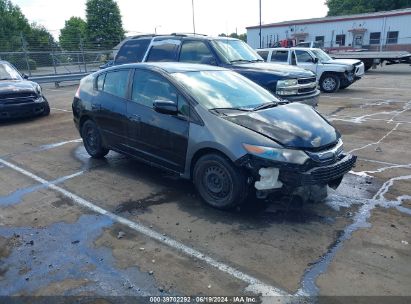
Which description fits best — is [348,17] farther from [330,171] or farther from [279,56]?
[330,171]

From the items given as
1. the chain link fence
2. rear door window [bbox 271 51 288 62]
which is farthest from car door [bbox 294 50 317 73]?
the chain link fence

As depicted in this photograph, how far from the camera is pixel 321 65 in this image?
48.7 feet

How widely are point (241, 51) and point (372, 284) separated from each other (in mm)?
7640

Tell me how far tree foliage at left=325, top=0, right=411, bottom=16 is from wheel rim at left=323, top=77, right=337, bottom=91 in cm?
5300

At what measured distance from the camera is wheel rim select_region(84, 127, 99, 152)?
625cm

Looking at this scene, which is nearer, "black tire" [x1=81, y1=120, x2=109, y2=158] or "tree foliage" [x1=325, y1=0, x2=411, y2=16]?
"black tire" [x1=81, y1=120, x2=109, y2=158]

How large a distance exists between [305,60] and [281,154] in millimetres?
12241

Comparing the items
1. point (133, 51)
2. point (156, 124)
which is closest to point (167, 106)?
point (156, 124)

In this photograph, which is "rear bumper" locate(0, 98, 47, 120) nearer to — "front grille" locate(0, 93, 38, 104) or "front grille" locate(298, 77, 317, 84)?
"front grille" locate(0, 93, 38, 104)

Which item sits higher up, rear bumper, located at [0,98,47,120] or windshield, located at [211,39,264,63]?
windshield, located at [211,39,264,63]

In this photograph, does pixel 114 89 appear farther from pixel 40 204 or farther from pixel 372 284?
pixel 372 284

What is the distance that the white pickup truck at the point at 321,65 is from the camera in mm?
14664

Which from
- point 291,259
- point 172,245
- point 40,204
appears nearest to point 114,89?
point 40,204

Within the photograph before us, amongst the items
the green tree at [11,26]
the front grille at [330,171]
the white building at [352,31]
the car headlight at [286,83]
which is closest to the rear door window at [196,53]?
the car headlight at [286,83]
